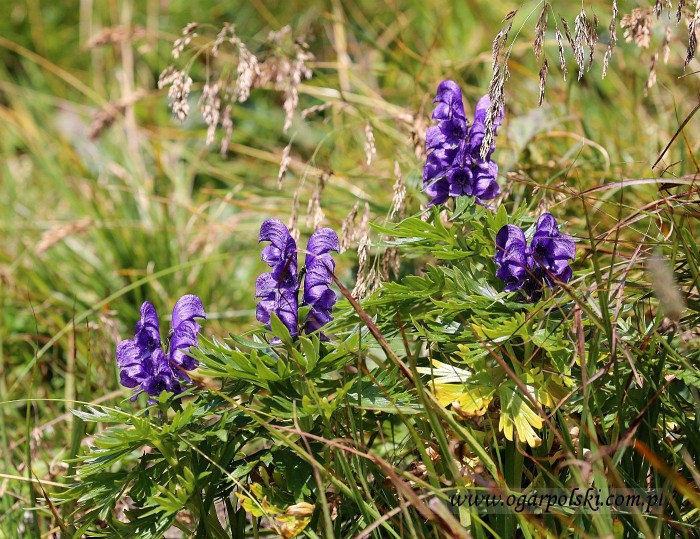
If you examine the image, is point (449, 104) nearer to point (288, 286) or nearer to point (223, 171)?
point (288, 286)

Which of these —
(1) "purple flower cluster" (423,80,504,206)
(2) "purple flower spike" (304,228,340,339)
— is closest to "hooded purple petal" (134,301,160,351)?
(2) "purple flower spike" (304,228,340,339)

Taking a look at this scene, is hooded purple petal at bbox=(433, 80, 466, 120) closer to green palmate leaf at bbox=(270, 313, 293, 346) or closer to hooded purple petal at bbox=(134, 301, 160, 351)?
green palmate leaf at bbox=(270, 313, 293, 346)

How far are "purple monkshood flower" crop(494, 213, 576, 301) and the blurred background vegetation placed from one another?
0.33 ft

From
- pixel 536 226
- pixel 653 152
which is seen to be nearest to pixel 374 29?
pixel 653 152

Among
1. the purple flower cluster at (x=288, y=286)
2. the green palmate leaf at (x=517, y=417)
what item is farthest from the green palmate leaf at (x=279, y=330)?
the green palmate leaf at (x=517, y=417)

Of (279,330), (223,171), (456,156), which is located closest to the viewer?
(279,330)

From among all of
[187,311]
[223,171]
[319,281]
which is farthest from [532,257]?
[223,171]

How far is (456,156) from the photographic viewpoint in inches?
82.8

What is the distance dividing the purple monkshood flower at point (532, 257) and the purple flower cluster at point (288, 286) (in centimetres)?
41

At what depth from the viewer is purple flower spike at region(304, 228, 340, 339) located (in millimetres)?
1856

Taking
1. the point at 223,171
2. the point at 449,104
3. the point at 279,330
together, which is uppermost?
the point at 223,171

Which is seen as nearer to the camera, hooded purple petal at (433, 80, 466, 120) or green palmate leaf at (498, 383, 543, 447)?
green palmate leaf at (498, 383, 543, 447)

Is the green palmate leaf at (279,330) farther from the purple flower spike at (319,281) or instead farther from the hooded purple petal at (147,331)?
the hooded purple petal at (147,331)

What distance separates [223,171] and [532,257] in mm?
2750
